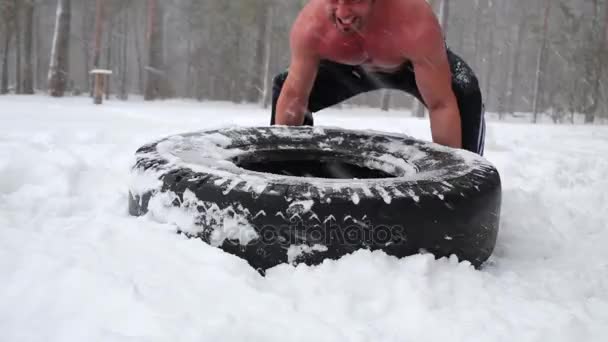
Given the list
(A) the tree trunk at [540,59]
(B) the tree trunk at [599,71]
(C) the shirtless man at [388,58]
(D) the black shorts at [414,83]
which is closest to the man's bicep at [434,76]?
(C) the shirtless man at [388,58]

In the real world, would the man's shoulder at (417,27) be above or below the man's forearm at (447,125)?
above

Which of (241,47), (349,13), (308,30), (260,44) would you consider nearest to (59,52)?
(260,44)

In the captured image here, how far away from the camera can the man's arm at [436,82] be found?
6.13 feet

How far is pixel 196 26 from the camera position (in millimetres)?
20469

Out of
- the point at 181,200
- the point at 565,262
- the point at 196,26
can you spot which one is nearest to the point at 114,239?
the point at 181,200

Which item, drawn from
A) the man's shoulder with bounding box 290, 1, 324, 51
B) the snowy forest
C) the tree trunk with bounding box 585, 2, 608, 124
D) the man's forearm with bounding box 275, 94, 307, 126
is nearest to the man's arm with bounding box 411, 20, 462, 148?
the man's shoulder with bounding box 290, 1, 324, 51

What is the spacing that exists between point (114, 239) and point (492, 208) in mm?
1031

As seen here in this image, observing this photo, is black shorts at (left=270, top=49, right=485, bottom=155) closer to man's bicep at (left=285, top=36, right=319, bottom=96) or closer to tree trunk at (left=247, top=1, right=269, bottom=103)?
man's bicep at (left=285, top=36, right=319, bottom=96)

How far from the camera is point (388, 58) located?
78.9 inches

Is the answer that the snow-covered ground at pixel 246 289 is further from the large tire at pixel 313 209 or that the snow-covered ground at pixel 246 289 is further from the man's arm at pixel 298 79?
the man's arm at pixel 298 79

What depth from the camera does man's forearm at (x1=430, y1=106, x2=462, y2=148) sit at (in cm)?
197

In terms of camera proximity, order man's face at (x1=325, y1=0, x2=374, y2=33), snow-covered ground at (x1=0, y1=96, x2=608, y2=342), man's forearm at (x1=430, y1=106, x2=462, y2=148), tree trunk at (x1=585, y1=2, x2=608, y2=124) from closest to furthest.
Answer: snow-covered ground at (x1=0, y1=96, x2=608, y2=342)
man's face at (x1=325, y1=0, x2=374, y2=33)
man's forearm at (x1=430, y1=106, x2=462, y2=148)
tree trunk at (x1=585, y1=2, x2=608, y2=124)

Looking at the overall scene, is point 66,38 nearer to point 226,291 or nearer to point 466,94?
point 466,94

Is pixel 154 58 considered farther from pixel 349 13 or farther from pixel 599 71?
pixel 599 71
